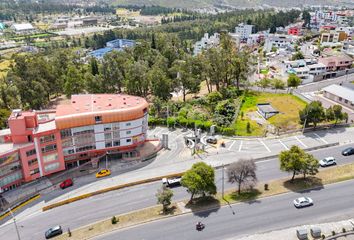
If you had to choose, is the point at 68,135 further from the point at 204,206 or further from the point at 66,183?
the point at 204,206

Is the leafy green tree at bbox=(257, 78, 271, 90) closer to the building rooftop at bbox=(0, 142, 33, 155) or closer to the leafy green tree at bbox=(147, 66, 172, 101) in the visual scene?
the leafy green tree at bbox=(147, 66, 172, 101)

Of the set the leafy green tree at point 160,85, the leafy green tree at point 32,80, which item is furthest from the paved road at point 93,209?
the leafy green tree at point 32,80

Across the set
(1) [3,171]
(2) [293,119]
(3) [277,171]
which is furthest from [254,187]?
(1) [3,171]

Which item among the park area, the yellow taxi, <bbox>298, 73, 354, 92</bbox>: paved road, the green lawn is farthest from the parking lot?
<bbox>298, 73, 354, 92</bbox>: paved road

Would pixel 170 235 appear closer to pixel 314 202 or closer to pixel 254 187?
pixel 254 187

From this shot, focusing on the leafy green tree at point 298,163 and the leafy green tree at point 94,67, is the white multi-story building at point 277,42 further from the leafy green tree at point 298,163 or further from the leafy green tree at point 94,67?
the leafy green tree at point 298,163

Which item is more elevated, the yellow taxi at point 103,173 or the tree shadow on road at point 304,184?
the tree shadow on road at point 304,184
